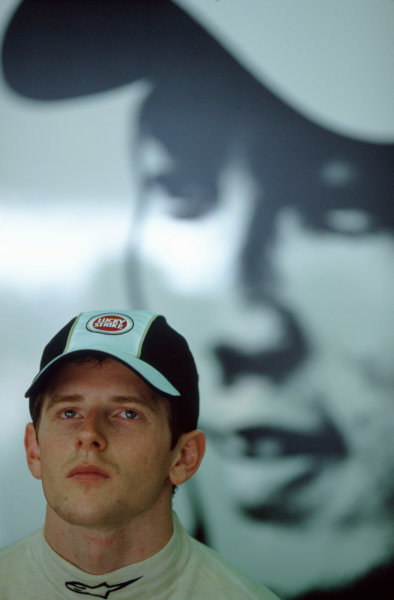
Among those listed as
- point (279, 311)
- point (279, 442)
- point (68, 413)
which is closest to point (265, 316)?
point (279, 311)

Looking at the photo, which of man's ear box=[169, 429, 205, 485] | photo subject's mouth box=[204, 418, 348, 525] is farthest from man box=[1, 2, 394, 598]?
man's ear box=[169, 429, 205, 485]

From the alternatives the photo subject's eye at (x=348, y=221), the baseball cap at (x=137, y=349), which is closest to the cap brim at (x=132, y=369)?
the baseball cap at (x=137, y=349)

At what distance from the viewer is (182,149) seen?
125 cm

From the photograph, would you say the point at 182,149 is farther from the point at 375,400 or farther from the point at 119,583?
the point at 119,583

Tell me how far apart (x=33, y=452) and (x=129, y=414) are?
185 millimetres

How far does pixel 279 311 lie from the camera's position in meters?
1.21

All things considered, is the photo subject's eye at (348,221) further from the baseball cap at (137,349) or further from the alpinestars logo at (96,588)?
the alpinestars logo at (96,588)

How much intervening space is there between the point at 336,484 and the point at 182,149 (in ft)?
2.53

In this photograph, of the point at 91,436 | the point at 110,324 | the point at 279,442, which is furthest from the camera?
the point at 279,442

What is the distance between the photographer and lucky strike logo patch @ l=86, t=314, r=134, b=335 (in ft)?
2.84

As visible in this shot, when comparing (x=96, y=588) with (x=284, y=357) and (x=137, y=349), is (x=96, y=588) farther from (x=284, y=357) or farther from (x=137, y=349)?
(x=284, y=357)

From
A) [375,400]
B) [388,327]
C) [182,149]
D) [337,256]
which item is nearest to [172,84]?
[182,149]

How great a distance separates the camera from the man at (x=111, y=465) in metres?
0.77

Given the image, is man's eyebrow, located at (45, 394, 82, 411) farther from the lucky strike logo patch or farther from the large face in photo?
the large face in photo
